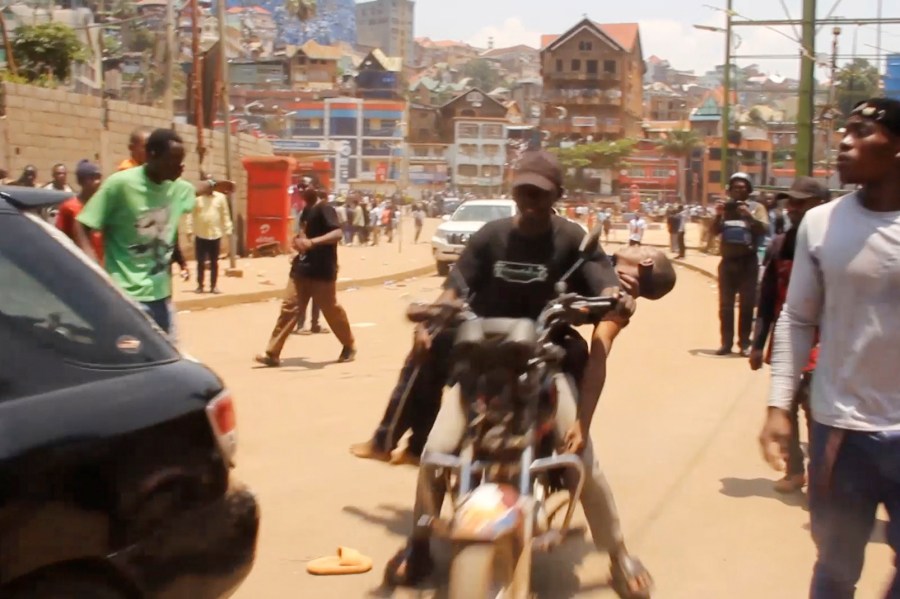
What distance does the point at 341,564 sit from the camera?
502 cm

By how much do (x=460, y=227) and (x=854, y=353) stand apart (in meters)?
21.6

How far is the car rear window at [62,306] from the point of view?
316 cm

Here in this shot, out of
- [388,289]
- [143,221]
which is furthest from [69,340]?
[388,289]

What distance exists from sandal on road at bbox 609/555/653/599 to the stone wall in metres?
15.0

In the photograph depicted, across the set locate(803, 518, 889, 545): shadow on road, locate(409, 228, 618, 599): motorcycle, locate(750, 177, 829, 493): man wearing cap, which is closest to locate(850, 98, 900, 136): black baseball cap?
locate(409, 228, 618, 599): motorcycle

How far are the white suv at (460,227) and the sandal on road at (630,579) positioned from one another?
63.1 feet

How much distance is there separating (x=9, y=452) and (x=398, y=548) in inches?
107

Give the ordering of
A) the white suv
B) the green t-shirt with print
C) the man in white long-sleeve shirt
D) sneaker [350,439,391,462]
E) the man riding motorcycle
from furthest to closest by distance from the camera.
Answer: the white suv, the green t-shirt with print, sneaker [350,439,391,462], the man riding motorcycle, the man in white long-sleeve shirt

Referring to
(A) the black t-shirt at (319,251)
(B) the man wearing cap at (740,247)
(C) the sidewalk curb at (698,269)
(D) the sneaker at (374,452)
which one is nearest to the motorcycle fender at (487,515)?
(D) the sneaker at (374,452)

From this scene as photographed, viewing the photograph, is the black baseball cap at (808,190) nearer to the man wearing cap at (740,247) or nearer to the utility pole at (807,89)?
the man wearing cap at (740,247)

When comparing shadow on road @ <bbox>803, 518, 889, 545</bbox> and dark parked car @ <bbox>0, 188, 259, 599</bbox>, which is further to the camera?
shadow on road @ <bbox>803, 518, 889, 545</bbox>

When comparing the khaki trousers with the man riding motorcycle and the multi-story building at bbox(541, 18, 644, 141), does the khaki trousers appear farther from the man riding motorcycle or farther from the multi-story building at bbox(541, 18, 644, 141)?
the multi-story building at bbox(541, 18, 644, 141)

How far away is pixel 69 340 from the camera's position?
3209mm

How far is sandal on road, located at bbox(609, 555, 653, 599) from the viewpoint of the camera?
4.64 m
